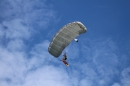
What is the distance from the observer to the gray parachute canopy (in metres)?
41.9

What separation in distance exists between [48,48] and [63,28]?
14.3 ft

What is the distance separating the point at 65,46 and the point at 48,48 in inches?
100

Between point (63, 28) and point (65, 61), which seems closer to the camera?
point (63, 28)

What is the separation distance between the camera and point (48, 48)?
1743 inches

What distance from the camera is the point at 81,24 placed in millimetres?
41719

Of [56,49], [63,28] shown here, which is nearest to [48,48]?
[56,49]

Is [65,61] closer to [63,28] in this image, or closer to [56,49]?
[56,49]

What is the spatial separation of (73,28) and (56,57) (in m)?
5.48

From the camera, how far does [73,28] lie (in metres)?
42.3

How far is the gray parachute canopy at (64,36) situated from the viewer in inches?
1651

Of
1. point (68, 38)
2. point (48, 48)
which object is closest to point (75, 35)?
point (68, 38)

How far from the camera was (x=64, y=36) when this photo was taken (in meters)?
42.9

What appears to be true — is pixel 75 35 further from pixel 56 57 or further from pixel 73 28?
pixel 56 57

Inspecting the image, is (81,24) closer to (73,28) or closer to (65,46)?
(73,28)
